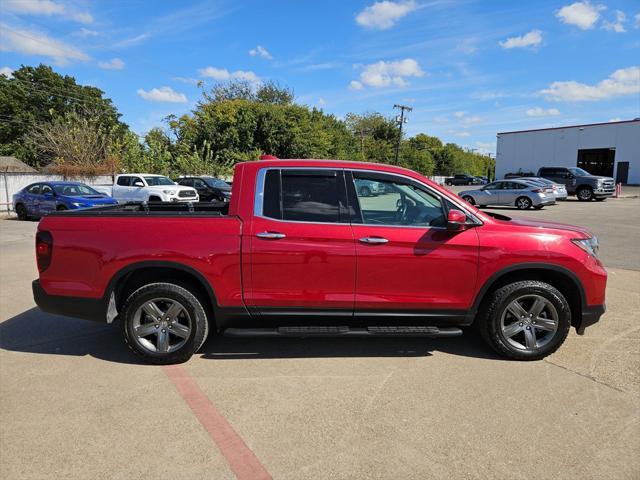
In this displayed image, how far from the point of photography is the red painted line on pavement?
2645 millimetres

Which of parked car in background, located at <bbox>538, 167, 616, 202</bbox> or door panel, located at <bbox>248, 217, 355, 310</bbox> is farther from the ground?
Result: parked car in background, located at <bbox>538, 167, 616, 202</bbox>

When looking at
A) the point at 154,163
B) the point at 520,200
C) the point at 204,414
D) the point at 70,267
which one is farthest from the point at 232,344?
the point at 154,163

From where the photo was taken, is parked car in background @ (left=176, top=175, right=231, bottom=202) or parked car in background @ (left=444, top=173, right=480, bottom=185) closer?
parked car in background @ (left=176, top=175, right=231, bottom=202)

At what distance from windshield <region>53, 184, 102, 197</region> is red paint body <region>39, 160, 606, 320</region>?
14326 mm

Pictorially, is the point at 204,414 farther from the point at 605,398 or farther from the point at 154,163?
the point at 154,163

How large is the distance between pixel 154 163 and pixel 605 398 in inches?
1273

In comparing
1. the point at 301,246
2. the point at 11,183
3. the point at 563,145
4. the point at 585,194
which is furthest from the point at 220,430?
the point at 563,145

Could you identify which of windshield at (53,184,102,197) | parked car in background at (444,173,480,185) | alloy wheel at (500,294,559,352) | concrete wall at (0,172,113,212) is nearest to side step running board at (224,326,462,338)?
alloy wheel at (500,294,559,352)

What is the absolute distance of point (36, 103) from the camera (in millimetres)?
58375

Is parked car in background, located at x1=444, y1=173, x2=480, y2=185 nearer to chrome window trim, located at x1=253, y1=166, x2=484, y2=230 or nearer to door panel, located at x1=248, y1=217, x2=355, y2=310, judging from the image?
chrome window trim, located at x1=253, y1=166, x2=484, y2=230

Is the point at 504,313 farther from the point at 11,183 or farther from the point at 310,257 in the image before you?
the point at 11,183

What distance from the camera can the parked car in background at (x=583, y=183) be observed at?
25.2 meters

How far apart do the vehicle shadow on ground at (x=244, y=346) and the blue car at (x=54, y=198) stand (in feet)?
39.6

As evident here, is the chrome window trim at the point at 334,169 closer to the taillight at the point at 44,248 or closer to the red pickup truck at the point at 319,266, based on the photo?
the red pickup truck at the point at 319,266
